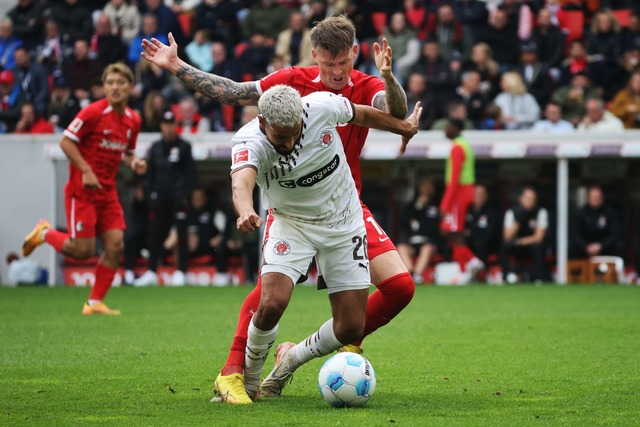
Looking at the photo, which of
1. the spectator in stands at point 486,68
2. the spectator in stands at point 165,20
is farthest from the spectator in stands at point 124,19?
the spectator in stands at point 486,68

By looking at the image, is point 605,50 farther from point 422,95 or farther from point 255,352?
point 255,352

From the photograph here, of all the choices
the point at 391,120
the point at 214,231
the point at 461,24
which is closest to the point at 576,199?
the point at 461,24

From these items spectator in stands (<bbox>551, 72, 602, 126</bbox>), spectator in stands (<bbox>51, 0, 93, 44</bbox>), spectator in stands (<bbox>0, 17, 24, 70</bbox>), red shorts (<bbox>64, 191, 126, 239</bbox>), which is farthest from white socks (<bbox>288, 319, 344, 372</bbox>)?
spectator in stands (<bbox>0, 17, 24, 70</bbox>)

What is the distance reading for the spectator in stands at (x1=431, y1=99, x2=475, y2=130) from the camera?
55.4 ft

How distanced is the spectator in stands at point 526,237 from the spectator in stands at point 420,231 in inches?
41.4

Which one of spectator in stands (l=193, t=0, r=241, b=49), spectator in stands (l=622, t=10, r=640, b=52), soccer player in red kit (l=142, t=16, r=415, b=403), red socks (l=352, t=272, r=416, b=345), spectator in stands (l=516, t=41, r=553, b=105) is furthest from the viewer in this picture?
spectator in stands (l=193, t=0, r=241, b=49)

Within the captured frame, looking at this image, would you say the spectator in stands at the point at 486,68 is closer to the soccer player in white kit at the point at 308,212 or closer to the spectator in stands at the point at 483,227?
the spectator in stands at the point at 483,227

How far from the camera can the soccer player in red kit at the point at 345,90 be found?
666cm

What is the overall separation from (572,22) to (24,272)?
1020 centimetres

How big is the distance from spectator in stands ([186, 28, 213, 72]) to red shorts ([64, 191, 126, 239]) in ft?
29.1

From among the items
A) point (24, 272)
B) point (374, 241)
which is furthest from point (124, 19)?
point (374, 241)

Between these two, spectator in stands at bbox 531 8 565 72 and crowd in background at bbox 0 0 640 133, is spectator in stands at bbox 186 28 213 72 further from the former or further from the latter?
spectator in stands at bbox 531 8 565 72

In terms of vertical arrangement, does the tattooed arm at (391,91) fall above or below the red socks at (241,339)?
above

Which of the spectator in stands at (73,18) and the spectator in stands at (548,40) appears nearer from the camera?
the spectator in stands at (548,40)
